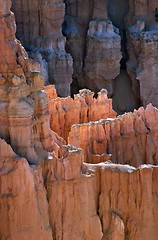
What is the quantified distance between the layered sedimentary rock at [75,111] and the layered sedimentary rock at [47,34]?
5944mm

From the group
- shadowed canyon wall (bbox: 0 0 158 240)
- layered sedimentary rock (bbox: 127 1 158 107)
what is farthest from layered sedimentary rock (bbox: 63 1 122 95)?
shadowed canyon wall (bbox: 0 0 158 240)

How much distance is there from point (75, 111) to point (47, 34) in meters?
7.39

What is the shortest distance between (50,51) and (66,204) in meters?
12.3

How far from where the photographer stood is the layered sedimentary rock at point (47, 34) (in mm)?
22469

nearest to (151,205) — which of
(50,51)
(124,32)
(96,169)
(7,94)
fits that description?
(96,169)

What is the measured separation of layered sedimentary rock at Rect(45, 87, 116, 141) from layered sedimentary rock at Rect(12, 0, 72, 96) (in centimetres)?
594

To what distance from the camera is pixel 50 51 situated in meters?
22.8

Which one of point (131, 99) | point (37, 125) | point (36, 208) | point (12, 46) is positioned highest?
point (12, 46)

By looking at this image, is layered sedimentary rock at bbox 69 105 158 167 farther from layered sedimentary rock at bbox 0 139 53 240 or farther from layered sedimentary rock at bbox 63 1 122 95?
layered sedimentary rock at bbox 63 1 122 95

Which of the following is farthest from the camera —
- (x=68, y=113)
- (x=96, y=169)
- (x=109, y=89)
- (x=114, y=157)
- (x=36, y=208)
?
(x=109, y=89)

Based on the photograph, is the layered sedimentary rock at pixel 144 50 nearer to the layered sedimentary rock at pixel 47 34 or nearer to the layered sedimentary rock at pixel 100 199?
the layered sedimentary rock at pixel 47 34

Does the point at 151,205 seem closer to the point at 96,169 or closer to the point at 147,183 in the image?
the point at 147,183

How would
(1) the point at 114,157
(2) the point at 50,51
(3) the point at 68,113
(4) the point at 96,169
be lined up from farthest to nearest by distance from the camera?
(2) the point at 50,51 → (3) the point at 68,113 → (1) the point at 114,157 → (4) the point at 96,169

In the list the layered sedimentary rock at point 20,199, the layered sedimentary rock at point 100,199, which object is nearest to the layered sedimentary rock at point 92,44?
the layered sedimentary rock at point 100,199
